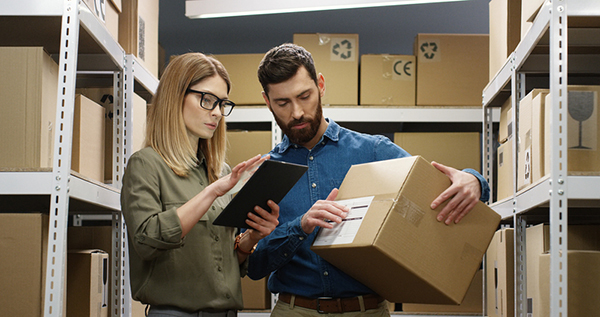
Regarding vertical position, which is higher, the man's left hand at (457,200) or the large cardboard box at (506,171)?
the large cardboard box at (506,171)

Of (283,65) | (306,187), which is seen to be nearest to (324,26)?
(283,65)

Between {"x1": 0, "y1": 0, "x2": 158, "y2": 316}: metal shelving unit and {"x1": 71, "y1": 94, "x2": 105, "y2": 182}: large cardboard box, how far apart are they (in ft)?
0.20

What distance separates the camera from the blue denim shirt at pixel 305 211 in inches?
63.7

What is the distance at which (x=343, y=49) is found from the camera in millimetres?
3391

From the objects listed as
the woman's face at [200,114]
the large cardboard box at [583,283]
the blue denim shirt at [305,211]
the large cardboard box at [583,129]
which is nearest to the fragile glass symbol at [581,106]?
the large cardboard box at [583,129]

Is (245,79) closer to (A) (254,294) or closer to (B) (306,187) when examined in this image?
(A) (254,294)

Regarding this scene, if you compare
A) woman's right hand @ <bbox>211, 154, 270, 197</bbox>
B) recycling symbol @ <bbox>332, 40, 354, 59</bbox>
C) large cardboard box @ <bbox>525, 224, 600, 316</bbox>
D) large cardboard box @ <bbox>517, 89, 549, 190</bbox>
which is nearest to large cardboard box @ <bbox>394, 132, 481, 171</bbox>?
recycling symbol @ <bbox>332, 40, 354, 59</bbox>

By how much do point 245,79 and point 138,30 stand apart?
4.07 ft

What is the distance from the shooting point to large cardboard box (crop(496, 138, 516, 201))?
2.28m

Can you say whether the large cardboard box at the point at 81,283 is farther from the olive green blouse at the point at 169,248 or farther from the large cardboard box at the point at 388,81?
the large cardboard box at the point at 388,81

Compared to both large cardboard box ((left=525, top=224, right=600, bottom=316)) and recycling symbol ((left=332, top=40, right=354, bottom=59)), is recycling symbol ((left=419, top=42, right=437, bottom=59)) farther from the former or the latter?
large cardboard box ((left=525, top=224, right=600, bottom=316))

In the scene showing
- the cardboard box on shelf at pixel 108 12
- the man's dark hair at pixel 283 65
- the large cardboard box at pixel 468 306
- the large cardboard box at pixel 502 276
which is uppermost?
the cardboard box on shelf at pixel 108 12

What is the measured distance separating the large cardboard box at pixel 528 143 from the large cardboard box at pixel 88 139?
1.39 metres

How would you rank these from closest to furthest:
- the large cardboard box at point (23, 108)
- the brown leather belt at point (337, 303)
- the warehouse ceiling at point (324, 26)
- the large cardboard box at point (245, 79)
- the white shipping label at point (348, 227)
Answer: the white shipping label at point (348, 227) < the large cardboard box at point (23, 108) < the brown leather belt at point (337, 303) < the large cardboard box at point (245, 79) < the warehouse ceiling at point (324, 26)
